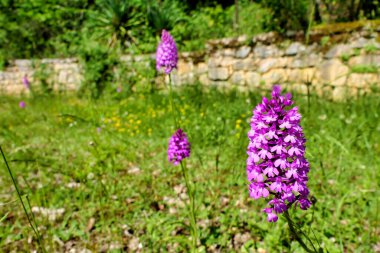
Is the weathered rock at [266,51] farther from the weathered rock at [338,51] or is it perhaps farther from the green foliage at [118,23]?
the green foliage at [118,23]

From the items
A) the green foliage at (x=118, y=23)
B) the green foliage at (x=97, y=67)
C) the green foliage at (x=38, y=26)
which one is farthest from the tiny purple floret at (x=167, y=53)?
the green foliage at (x=38, y=26)

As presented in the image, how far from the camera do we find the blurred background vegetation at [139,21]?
6.68 m

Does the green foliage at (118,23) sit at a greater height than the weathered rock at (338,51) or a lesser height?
greater

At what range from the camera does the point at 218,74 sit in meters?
Result: 6.79

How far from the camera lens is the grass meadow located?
2.16m

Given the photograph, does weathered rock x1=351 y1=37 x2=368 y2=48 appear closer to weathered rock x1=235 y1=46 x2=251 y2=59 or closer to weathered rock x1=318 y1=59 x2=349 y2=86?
weathered rock x1=318 y1=59 x2=349 y2=86

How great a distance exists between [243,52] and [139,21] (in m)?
4.27

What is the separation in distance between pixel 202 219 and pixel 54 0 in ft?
41.5

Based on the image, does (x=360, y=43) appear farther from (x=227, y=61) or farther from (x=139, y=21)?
(x=139, y=21)

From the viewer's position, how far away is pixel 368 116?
406cm

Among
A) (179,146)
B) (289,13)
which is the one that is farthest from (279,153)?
(289,13)

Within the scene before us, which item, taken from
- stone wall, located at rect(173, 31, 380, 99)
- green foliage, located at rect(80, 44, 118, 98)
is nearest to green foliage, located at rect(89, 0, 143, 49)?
green foliage, located at rect(80, 44, 118, 98)

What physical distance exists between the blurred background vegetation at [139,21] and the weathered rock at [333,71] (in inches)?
47.6

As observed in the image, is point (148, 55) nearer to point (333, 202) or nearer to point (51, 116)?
point (51, 116)
